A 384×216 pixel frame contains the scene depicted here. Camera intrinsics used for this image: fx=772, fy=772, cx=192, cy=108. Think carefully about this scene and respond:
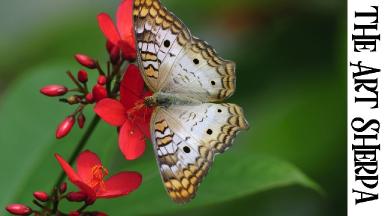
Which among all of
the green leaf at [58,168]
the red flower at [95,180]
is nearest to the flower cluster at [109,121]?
the red flower at [95,180]

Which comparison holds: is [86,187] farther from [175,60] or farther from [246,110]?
[246,110]

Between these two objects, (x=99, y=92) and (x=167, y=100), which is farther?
(x=167, y=100)

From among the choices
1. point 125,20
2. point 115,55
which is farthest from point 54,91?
point 125,20

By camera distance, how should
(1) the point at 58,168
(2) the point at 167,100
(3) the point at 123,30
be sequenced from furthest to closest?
(1) the point at 58,168
(3) the point at 123,30
(2) the point at 167,100

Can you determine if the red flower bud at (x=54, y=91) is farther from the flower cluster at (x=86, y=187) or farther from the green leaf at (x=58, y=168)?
the green leaf at (x=58, y=168)

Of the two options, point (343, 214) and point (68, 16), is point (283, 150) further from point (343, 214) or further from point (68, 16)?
point (68, 16)

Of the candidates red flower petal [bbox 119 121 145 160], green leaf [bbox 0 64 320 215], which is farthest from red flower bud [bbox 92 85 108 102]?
green leaf [bbox 0 64 320 215]
